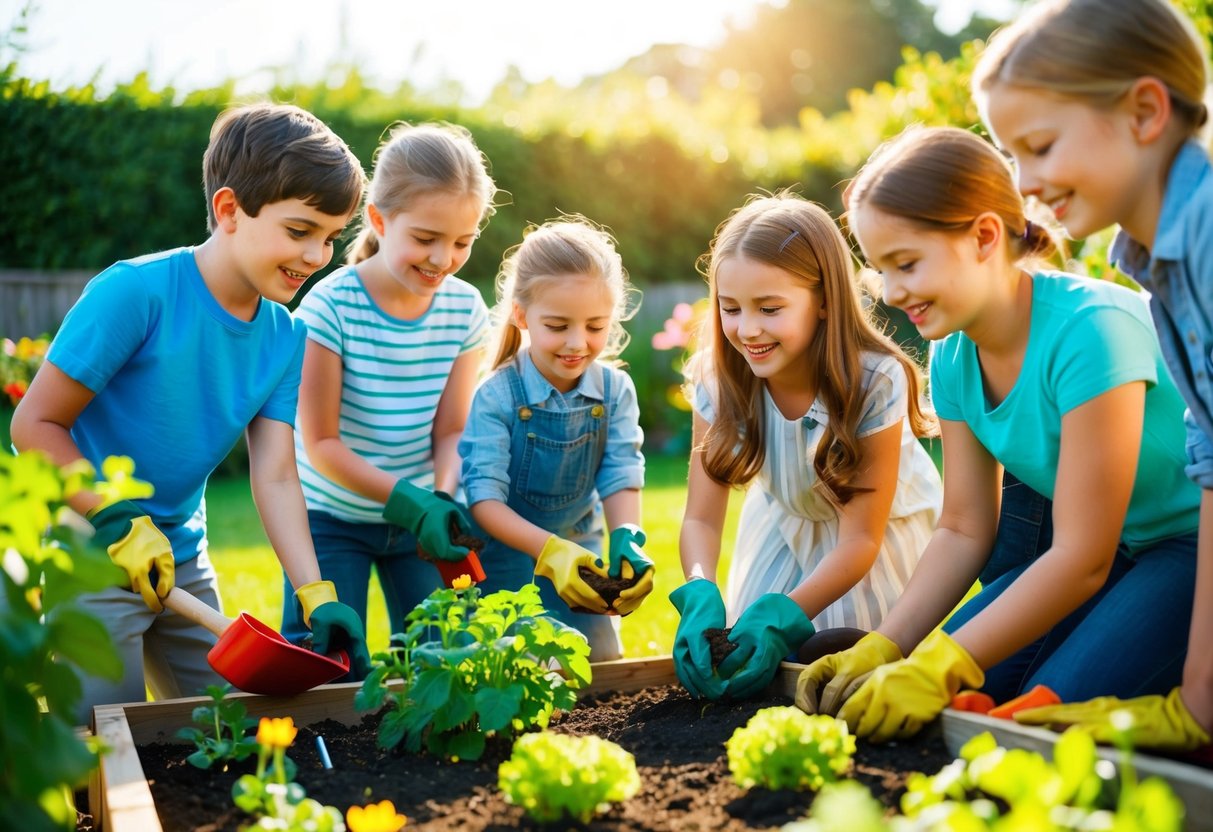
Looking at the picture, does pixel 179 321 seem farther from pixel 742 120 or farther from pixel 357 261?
pixel 742 120

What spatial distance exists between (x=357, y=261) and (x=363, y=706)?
1727 millimetres

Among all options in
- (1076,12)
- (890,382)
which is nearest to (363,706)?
(890,382)

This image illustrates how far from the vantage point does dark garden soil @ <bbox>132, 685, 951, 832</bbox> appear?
1.63 metres

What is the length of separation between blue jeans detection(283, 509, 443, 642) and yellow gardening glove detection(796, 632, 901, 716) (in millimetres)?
1418

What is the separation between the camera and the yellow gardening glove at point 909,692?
190 centimetres

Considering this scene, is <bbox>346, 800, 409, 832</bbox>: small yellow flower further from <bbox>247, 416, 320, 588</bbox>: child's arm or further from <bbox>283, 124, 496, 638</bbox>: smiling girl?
<bbox>283, 124, 496, 638</bbox>: smiling girl

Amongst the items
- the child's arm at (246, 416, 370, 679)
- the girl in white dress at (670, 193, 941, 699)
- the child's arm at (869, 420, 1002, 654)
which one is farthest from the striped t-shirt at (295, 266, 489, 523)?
the child's arm at (869, 420, 1002, 654)

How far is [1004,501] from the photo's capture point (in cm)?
255

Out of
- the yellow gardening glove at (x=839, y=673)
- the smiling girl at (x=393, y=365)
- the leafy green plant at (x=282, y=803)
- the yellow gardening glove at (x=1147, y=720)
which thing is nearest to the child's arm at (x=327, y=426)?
the smiling girl at (x=393, y=365)

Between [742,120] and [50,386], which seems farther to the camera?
[742,120]

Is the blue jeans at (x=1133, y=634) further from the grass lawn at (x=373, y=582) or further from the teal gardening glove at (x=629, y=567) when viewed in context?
the grass lawn at (x=373, y=582)

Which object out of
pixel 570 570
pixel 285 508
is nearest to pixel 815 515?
pixel 570 570

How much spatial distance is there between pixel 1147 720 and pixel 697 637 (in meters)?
0.93

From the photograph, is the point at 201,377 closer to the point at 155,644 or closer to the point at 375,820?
the point at 155,644
